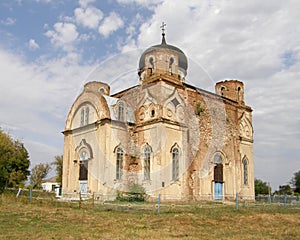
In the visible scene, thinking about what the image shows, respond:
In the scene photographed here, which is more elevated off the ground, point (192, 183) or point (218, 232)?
point (192, 183)

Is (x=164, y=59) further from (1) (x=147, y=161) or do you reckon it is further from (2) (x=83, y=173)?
(2) (x=83, y=173)

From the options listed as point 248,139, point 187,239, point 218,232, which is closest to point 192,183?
point 248,139

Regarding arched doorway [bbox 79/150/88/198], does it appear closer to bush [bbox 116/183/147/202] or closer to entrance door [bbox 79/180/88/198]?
entrance door [bbox 79/180/88/198]

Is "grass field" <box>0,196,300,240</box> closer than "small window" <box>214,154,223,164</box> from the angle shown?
Yes

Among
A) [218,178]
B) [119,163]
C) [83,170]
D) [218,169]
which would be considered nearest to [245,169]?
[218,169]

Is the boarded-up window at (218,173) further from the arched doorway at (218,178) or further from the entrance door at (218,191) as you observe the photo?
the entrance door at (218,191)

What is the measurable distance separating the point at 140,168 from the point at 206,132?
7.06 m

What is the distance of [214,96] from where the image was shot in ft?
109

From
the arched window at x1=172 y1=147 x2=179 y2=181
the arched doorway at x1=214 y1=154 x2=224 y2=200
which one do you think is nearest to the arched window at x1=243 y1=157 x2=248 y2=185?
the arched doorway at x1=214 y1=154 x2=224 y2=200

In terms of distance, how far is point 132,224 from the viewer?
13.9 m

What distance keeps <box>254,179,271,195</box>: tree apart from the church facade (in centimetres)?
3493

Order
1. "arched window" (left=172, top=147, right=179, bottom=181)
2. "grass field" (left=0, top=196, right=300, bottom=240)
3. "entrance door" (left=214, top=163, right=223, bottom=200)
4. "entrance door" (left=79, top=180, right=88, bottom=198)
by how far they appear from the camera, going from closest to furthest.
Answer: "grass field" (left=0, top=196, right=300, bottom=240) < "arched window" (left=172, top=147, right=179, bottom=181) < "entrance door" (left=79, top=180, right=88, bottom=198) < "entrance door" (left=214, top=163, right=223, bottom=200)

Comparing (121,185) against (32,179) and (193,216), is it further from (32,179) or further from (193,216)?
(32,179)

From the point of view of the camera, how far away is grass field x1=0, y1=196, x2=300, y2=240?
1162cm
